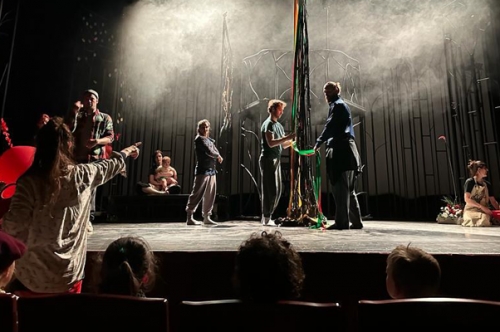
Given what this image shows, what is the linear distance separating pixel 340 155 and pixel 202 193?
187cm

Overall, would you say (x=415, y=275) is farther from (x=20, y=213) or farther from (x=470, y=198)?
(x=470, y=198)

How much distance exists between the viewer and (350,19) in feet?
21.5

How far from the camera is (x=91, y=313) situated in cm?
62

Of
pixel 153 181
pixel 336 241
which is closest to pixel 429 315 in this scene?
pixel 336 241

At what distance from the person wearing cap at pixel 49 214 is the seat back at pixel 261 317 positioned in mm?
867

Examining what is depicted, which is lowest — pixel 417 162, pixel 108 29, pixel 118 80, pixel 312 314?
pixel 312 314

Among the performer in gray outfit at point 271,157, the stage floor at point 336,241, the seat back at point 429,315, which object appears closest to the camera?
the seat back at point 429,315

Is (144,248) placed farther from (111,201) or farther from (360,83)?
(360,83)

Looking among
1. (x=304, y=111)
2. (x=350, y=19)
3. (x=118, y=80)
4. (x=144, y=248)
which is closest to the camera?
(x=144, y=248)

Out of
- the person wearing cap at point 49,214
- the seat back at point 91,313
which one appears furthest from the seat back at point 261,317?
the person wearing cap at point 49,214

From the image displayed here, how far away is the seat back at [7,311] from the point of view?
0.61m

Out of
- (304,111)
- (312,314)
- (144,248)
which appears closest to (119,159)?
(144,248)

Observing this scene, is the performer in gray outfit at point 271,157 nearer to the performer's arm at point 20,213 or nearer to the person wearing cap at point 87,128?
the person wearing cap at point 87,128

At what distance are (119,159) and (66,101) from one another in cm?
423
